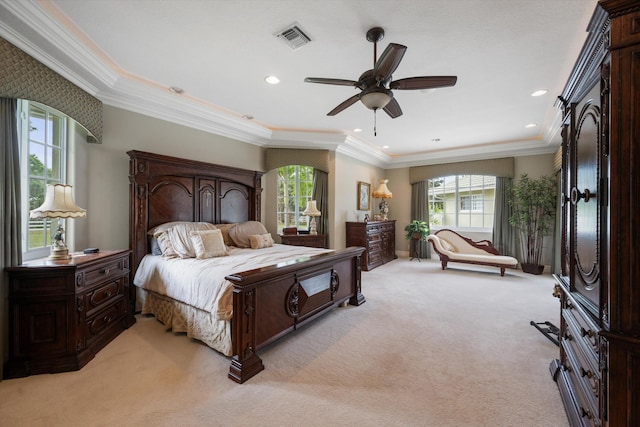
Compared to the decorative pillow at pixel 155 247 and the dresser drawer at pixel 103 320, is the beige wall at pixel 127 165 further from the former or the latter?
the dresser drawer at pixel 103 320

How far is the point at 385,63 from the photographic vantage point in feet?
6.48

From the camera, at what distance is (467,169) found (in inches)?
258

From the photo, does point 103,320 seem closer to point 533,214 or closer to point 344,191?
point 344,191

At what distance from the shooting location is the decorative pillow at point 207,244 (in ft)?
10.1

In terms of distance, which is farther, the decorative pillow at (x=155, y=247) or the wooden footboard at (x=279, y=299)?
the decorative pillow at (x=155, y=247)

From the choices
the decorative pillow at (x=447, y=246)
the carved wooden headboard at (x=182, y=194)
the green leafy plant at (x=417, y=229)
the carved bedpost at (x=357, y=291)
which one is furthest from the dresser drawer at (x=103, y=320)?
the green leafy plant at (x=417, y=229)

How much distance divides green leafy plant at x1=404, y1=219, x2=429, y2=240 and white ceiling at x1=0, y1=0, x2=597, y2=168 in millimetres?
3030

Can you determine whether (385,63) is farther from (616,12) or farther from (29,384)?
(29,384)

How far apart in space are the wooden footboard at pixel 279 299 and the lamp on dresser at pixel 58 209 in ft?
5.08

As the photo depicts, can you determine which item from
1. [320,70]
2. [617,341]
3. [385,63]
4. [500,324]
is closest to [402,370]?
[617,341]

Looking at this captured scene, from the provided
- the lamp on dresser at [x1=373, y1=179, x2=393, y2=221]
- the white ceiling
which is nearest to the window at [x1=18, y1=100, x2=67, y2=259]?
the white ceiling

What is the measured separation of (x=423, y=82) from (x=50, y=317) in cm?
355

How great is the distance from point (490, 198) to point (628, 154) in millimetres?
6263

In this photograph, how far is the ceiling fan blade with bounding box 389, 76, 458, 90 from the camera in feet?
6.92
